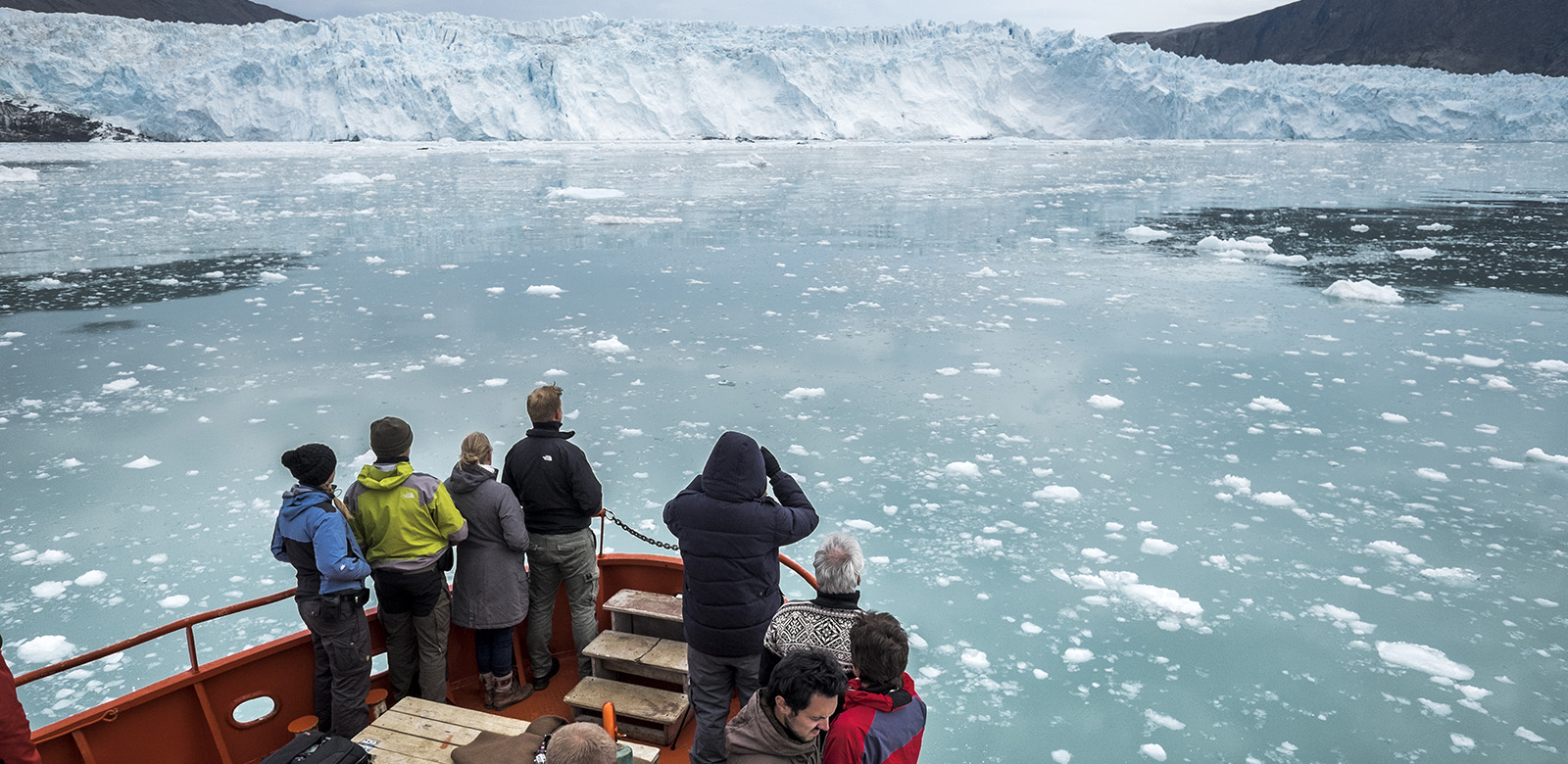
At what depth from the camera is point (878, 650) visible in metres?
2.08

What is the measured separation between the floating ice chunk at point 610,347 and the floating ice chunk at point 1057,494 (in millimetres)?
4864

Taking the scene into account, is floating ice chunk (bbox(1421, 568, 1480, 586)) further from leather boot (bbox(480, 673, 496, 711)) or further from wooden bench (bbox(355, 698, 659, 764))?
leather boot (bbox(480, 673, 496, 711))

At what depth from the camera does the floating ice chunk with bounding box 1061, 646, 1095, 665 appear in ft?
13.8

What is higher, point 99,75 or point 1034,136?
point 99,75

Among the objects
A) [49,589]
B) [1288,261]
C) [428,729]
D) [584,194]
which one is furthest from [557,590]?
[584,194]

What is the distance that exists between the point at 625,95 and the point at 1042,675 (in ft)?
192

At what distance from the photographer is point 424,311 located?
1105 cm

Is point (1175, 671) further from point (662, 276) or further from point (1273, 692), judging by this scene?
point (662, 276)

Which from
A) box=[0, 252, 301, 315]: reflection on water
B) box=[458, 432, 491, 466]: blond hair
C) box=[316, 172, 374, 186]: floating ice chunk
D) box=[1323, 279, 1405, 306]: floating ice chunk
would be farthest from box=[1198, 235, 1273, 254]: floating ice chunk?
box=[316, 172, 374, 186]: floating ice chunk

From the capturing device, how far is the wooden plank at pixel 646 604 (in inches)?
143

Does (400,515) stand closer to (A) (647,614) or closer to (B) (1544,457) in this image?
(A) (647,614)

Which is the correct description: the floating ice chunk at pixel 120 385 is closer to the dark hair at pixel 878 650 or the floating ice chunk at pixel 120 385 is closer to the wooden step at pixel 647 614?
the wooden step at pixel 647 614

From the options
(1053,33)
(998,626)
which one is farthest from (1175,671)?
(1053,33)

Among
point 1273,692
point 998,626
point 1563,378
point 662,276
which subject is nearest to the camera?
point 1273,692
